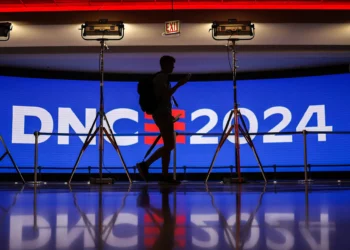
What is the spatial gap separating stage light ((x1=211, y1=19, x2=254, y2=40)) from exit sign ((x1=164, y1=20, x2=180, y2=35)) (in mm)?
441

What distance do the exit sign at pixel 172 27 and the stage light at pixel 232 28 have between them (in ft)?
1.45

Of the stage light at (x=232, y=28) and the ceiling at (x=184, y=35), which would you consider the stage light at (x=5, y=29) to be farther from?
the stage light at (x=232, y=28)

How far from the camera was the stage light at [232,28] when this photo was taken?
600 cm

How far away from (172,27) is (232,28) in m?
0.76

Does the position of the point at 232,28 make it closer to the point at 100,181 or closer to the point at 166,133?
the point at 166,133

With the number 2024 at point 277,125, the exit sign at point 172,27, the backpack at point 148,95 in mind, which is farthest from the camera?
the number 2024 at point 277,125

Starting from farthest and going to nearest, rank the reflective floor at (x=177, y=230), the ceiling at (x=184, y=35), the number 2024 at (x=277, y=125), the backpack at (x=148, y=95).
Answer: the number 2024 at (x=277, y=125)
the ceiling at (x=184, y=35)
the backpack at (x=148, y=95)
the reflective floor at (x=177, y=230)

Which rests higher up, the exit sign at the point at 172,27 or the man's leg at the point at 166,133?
the exit sign at the point at 172,27

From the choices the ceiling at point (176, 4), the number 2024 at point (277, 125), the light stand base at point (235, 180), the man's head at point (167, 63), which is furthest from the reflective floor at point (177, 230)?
the number 2024 at point (277, 125)

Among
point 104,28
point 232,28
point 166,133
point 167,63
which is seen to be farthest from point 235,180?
point 104,28

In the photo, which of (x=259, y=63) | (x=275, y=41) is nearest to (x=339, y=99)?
(x=259, y=63)

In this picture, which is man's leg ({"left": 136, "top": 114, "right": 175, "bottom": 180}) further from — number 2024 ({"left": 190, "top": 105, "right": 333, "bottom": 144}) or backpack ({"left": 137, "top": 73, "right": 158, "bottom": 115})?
number 2024 ({"left": 190, "top": 105, "right": 333, "bottom": 144})

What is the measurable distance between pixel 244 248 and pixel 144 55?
6.30m

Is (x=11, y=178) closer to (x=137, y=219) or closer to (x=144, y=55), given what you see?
(x=144, y=55)
